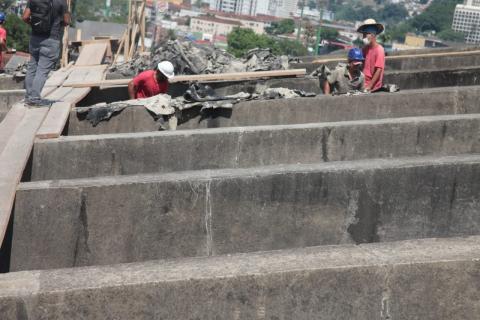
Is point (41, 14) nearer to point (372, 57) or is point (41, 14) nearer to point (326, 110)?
point (326, 110)

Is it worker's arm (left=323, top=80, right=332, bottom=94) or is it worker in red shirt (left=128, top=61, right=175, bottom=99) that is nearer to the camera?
worker in red shirt (left=128, top=61, right=175, bottom=99)

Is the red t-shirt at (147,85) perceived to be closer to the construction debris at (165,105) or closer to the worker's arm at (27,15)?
the construction debris at (165,105)

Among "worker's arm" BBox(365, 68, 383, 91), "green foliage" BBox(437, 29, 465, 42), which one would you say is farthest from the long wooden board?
"green foliage" BBox(437, 29, 465, 42)

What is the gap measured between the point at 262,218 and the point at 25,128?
2.94m

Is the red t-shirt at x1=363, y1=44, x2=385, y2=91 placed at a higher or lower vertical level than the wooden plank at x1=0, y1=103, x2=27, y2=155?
higher

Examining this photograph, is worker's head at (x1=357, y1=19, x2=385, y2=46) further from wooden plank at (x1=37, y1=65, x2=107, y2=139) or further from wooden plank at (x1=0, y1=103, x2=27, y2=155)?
wooden plank at (x1=0, y1=103, x2=27, y2=155)

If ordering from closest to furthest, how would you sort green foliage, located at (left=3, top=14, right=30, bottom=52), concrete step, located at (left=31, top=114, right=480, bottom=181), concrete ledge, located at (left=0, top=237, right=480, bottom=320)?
concrete ledge, located at (left=0, top=237, right=480, bottom=320) → concrete step, located at (left=31, top=114, right=480, bottom=181) → green foliage, located at (left=3, top=14, right=30, bottom=52)

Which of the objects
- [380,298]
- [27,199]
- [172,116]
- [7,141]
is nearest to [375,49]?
[172,116]

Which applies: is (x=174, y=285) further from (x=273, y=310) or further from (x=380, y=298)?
(x=380, y=298)

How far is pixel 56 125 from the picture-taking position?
21.7 ft

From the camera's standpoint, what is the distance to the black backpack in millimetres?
7285

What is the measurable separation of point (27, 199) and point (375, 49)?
590cm

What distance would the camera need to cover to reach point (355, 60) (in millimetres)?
8828

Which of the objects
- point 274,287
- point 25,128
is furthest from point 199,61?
point 274,287
